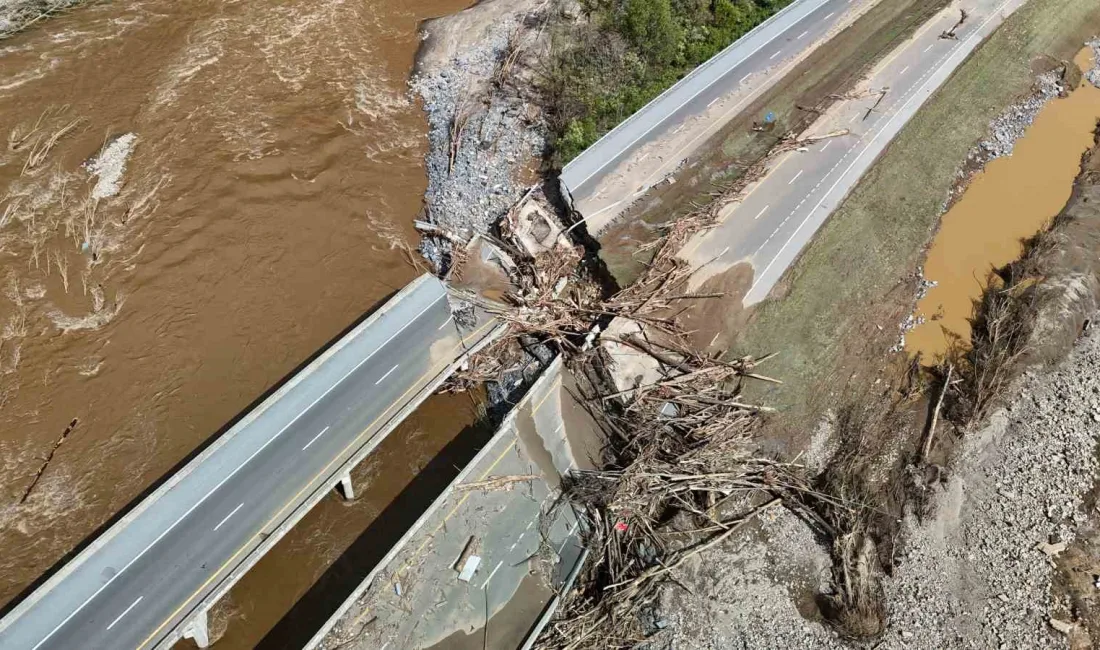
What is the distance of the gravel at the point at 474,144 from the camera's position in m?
21.8

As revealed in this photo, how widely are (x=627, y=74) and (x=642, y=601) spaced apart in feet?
61.8

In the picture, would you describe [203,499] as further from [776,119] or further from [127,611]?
[776,119]

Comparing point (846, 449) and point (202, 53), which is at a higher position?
point (202, 53)

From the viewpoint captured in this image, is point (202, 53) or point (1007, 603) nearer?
point (1007, 603)

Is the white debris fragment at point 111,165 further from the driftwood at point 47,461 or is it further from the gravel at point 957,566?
the gravel at point 957,566

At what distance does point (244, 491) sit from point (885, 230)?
21477 mm

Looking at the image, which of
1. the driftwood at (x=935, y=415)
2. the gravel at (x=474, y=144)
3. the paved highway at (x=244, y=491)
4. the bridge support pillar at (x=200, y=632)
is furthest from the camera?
the gravel at (x=474, y=144)

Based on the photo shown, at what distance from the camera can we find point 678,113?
23281mm

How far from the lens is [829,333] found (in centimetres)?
1966

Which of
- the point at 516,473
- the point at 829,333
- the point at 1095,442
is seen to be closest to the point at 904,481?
the point at 829,333

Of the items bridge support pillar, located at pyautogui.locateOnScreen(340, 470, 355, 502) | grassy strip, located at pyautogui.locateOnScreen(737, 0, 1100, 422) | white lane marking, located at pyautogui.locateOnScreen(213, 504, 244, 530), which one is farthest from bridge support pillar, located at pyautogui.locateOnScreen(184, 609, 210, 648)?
grassy strip, located at pyautogui.locateOnScreen(737, 0, 1100, 422)

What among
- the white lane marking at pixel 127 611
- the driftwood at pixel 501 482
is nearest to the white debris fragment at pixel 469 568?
the driftwood at pixel 501 482

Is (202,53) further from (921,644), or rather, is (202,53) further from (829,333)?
(921,644)

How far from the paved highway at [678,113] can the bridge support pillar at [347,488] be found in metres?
10.6
